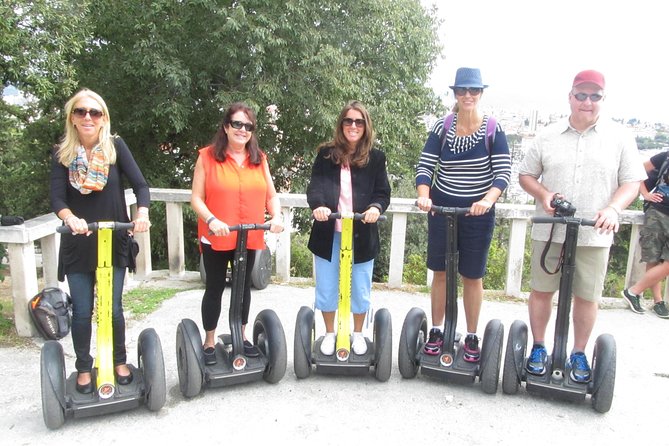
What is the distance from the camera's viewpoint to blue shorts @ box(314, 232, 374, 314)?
3527mm

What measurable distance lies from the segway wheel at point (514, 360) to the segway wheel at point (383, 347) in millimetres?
733

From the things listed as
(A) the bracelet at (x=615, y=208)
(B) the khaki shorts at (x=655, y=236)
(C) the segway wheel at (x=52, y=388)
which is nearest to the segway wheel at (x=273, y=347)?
(C) the segway wheel at (x=52, y=388)

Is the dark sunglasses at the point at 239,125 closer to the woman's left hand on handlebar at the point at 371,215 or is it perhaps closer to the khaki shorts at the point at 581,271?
the woman's left hand on handlebar at the point at 371,215

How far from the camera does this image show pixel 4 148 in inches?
466

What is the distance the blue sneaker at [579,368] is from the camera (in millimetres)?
3234

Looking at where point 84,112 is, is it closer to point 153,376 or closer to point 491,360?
point 153,376

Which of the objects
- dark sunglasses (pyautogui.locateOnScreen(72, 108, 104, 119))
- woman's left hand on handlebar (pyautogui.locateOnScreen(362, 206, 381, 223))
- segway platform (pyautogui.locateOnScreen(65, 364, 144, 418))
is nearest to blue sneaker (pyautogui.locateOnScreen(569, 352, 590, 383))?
woman's left hand on handlebar (pyautogui.locateOnScreen(362, 206, 381, 223))

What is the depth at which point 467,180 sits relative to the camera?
3342 mm

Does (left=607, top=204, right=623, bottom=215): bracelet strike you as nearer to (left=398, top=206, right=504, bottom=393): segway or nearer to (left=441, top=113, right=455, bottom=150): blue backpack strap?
(left=398, top=206, right=504, bottom=393): segway

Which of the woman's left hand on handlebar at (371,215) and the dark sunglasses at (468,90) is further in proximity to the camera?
the woman's left hand on handlebar at (371,215)

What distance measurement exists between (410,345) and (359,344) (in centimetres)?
35

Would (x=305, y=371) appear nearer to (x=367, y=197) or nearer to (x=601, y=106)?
(x=367, y=197)

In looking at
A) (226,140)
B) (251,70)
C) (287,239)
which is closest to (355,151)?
(226,140)

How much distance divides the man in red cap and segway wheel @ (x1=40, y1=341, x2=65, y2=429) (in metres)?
2.78
